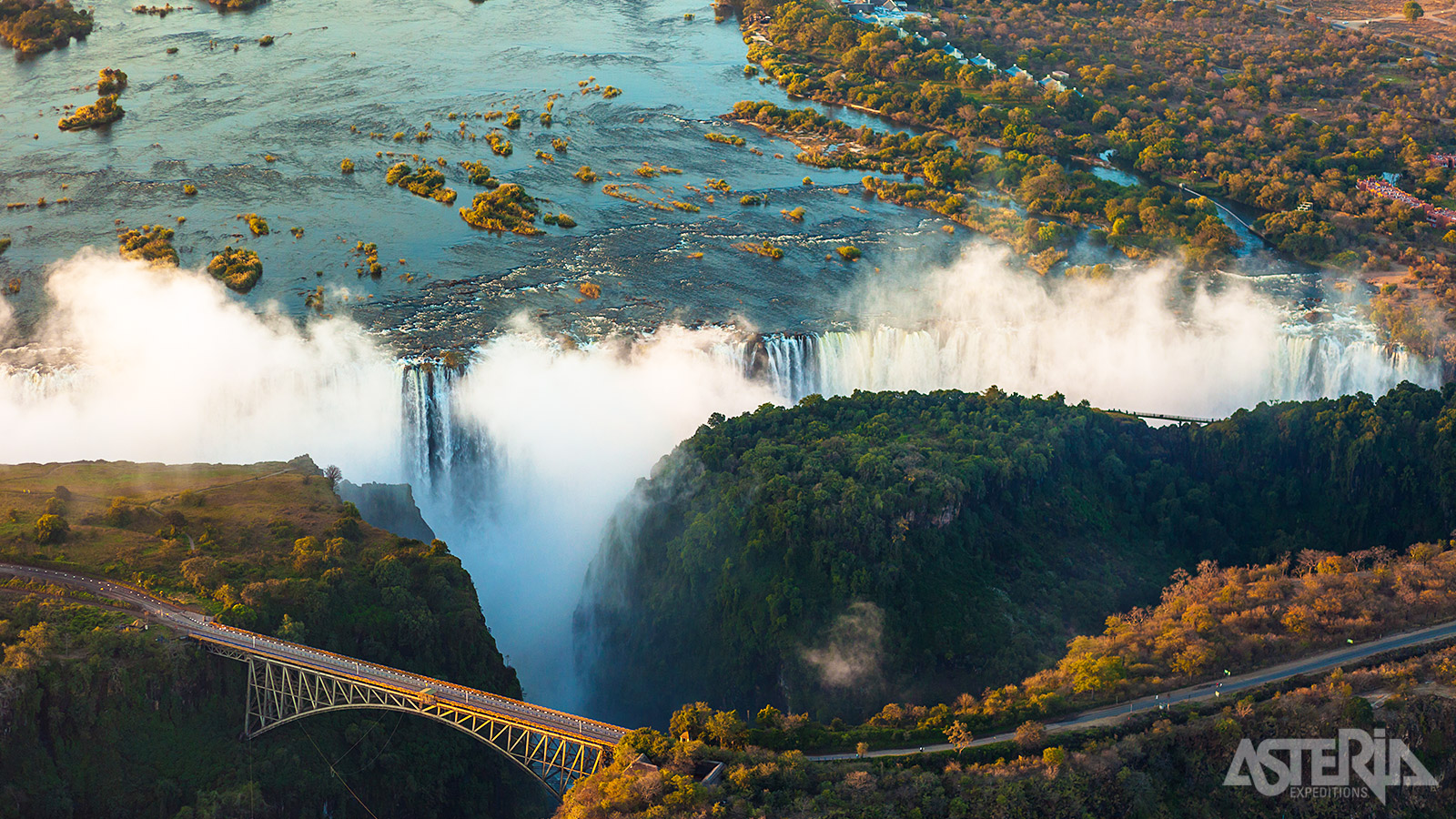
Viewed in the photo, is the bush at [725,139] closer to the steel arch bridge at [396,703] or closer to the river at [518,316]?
the river at [518,316]

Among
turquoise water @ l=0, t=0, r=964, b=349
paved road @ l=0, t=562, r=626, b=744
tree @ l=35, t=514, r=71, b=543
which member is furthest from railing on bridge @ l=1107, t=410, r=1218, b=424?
tree @ l=35, t=514, r=71, b=543

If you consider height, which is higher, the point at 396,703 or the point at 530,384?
the point at 530,384

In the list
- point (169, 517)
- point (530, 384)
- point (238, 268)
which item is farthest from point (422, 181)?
point (169, 517)

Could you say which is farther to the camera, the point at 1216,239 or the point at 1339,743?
the point at 1216,239

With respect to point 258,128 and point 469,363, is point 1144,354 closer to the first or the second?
point 469,363

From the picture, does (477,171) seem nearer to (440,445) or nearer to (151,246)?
(151,246)

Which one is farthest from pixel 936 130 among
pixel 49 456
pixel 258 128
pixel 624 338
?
pixel 49 456
